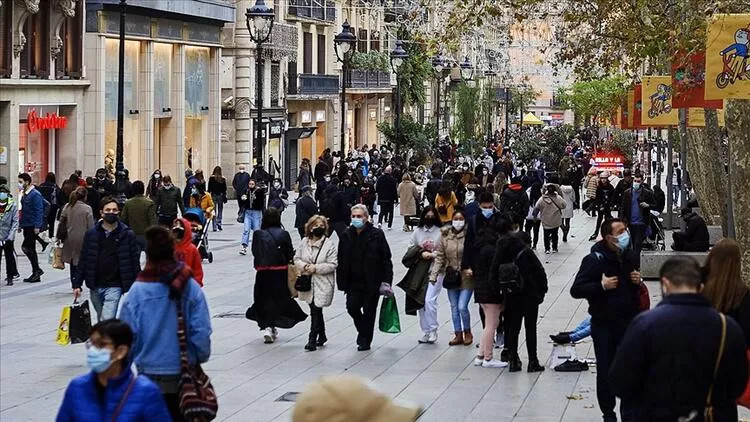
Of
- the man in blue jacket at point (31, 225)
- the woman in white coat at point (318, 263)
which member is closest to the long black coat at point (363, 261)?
the woman in white coat at point (318, 263)

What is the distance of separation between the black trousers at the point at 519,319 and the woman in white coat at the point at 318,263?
7.03ft

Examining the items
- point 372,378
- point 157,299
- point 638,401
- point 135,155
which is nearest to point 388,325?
point 372,378

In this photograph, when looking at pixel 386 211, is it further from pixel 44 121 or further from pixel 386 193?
pixel 44 121

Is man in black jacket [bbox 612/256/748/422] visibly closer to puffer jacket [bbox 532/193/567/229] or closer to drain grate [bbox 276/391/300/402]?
drain grate [bbox 276/391/300/402]

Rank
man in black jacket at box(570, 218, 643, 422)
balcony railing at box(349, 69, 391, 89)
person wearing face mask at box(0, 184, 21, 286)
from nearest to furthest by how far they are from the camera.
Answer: man in black jacket at box(570, 218, 643, 422), person wearing face mask at box(0, 184, 21, 286), balcony railing at box(349, 69, 391, 89)

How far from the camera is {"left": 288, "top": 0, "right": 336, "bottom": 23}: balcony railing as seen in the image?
61.0 meters

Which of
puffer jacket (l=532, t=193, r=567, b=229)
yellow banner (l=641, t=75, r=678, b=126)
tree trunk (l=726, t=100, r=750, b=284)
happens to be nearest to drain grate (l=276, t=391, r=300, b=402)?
tree trunk (l=726, t=100, r=750, b=284)

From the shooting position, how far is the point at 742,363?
8.03 metres

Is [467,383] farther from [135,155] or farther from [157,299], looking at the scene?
[135,155]

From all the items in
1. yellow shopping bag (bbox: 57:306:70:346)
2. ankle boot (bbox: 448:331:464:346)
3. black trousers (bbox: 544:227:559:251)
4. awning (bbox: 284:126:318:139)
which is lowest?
ankle boot (bbox: 448:331:464:346)

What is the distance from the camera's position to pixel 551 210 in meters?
30.8

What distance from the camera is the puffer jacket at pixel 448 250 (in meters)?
17.3

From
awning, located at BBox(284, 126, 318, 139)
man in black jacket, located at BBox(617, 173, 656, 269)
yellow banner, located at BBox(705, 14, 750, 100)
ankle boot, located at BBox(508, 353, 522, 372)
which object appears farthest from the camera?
awning, located at BBox(284, 126, 318, 139)

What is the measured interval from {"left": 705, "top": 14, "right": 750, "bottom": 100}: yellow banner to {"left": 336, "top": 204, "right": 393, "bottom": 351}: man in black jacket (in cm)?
387
